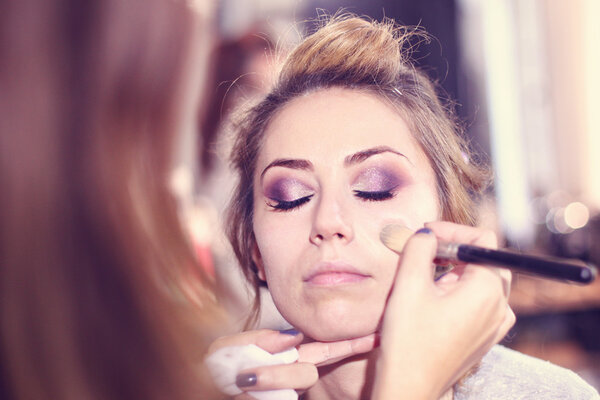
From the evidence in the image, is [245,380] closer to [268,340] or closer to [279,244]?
[268,340]

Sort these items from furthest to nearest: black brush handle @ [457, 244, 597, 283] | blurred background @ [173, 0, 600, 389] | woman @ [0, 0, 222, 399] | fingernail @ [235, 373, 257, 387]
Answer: blurred background @ [173, 0, 600, 389]
fingernail @ [235, 373, 257, 387]
black brush handle @ [457, 244, 597, 283]
woman @ [0, 0, 222, 399]

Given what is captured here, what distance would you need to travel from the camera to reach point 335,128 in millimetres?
651

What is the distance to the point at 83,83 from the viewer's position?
0.91 ft

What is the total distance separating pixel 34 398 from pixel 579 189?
7.81ft

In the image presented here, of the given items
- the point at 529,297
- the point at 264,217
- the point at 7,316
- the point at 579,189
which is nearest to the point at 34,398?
the point at 7,316

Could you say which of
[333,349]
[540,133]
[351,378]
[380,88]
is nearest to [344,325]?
[333,349]

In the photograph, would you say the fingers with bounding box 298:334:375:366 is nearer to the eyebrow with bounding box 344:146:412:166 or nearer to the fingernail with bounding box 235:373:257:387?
the fingernail with bounding box 235:373:257:387

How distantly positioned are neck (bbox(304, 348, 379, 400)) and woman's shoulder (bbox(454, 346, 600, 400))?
0.16 meters

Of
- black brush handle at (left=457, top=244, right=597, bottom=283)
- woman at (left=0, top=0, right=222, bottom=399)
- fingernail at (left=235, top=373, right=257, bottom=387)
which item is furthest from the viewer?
fingernail at (left=235, top=373, right=257, bottom=387)

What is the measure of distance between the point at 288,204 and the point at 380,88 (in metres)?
0.23

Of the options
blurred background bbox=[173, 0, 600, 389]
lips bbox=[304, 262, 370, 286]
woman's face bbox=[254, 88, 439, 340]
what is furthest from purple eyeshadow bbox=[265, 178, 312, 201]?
blurred background bbox=[173, 0, 600, 389]

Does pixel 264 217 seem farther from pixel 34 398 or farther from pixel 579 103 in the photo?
pixel 579 103

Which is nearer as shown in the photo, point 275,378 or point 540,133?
point 275,378

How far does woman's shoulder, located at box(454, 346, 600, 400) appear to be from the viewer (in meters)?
0.70
